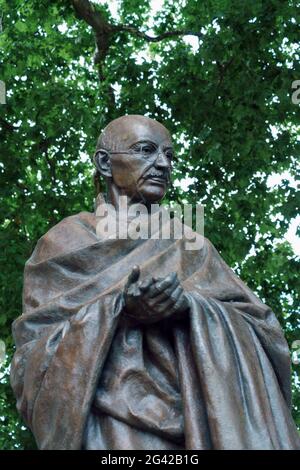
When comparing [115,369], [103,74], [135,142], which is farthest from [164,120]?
[115,369]

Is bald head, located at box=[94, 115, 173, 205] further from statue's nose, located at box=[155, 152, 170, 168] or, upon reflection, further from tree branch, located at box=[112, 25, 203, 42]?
tree branch, located at box=[112, 25, 203, 42]

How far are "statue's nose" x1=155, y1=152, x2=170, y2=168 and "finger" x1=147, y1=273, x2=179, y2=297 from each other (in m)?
1.13

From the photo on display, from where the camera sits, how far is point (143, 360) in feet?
24.5

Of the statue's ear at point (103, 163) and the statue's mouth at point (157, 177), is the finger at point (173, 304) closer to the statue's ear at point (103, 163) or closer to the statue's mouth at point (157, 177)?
the statue's mouth at point (157, 177)

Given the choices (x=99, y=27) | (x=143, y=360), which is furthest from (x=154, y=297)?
(x=99, y=27)

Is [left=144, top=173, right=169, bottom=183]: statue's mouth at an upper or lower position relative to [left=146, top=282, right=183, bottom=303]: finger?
upper

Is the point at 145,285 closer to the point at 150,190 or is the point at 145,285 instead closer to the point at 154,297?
the point at 154,297

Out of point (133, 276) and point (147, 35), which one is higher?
point (147, 35)

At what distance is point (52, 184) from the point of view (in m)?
17.0

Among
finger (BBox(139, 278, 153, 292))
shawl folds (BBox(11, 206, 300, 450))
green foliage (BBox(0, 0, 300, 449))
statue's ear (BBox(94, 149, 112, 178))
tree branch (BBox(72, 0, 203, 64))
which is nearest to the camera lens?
shawl folds (BBox(11, 206, 300, 450))

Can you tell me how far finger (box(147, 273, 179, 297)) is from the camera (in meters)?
7.27

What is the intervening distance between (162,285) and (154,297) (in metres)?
0.08

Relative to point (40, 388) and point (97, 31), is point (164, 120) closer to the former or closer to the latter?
point (97, 31)

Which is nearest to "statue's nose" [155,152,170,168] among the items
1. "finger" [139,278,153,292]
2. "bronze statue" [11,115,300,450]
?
"bronze statue" [11,115,300,450]
